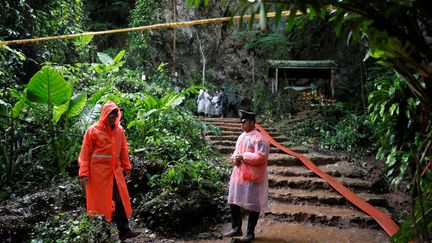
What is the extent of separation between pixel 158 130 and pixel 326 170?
3.70 m

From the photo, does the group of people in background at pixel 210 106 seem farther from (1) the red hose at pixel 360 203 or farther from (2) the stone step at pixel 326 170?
(1) the red hose at pixel 360 203

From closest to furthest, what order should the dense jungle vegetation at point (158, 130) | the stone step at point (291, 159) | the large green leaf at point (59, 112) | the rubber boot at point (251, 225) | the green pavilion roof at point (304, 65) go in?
the dense jungle vegetation at point (158, 130)
the rubber boot at point (251, 225)
the large green leaf at point (59, 112)
the stone step at point (291, 159)
the green pavilion roof at point (304, 65)

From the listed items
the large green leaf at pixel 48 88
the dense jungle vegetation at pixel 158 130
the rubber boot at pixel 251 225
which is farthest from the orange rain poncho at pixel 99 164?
the large green leaf at pixel 48 88

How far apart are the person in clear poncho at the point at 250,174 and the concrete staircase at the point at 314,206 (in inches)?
25.8

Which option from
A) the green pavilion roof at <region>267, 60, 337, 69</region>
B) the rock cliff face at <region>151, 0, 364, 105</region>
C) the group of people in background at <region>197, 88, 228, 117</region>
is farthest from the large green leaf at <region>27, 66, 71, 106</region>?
the rock cliff face at <region>151, 0, 364, 105</region>

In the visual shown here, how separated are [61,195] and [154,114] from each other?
10.1 feet

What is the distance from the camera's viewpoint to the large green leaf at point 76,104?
5.63m

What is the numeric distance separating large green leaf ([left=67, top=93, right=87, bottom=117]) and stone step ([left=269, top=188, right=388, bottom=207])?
147 inches

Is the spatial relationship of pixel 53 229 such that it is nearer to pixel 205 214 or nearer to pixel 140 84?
pixel 205 214

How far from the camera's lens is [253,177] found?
3881mm

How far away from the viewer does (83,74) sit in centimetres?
912

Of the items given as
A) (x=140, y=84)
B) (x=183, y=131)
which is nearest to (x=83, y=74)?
(x=140, y=84)

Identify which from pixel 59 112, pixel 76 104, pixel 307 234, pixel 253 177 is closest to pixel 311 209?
pixel 307 234

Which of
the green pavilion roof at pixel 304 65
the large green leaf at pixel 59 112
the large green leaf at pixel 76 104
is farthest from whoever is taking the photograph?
the green pavilion roof at pixel 304 65
